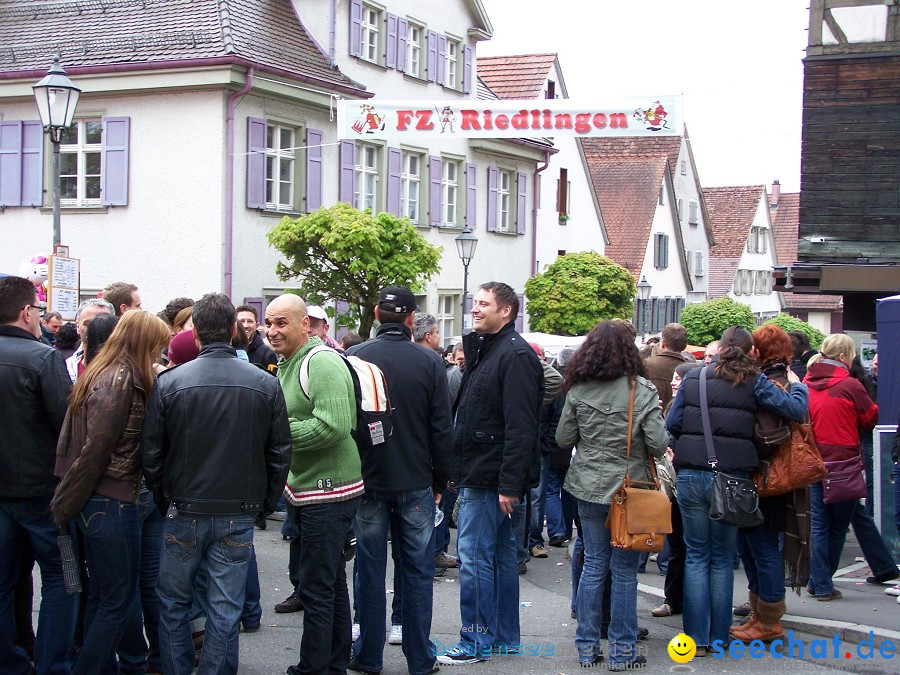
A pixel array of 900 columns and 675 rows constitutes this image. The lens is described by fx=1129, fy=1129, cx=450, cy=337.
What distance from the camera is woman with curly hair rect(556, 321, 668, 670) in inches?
245

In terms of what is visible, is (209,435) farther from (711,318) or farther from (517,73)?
(711,318)

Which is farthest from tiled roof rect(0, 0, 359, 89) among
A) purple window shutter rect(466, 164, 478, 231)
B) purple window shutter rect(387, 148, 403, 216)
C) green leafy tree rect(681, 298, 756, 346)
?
green leafy tree rect(681, 298, 756, 346)

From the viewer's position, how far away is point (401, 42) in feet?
85.0

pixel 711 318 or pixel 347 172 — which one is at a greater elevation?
pixel 347 172

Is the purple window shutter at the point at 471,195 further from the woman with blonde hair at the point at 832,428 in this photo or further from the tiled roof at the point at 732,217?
the tiled roof at the point at 732,217

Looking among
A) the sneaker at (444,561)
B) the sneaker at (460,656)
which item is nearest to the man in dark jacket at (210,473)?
the sneaker at (460,656)

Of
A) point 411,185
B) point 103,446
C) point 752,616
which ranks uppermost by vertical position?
point 411,185

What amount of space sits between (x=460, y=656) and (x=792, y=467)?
221cm

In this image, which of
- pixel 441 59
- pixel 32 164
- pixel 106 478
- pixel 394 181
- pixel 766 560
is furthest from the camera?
pixel 441 59

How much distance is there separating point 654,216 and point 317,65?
24080 mm

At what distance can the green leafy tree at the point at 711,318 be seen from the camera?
143 ft

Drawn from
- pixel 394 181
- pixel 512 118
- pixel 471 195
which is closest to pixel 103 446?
pixel 512 118

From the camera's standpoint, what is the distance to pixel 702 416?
650 centimetres

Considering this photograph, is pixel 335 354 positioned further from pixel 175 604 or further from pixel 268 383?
pixel 175 604
